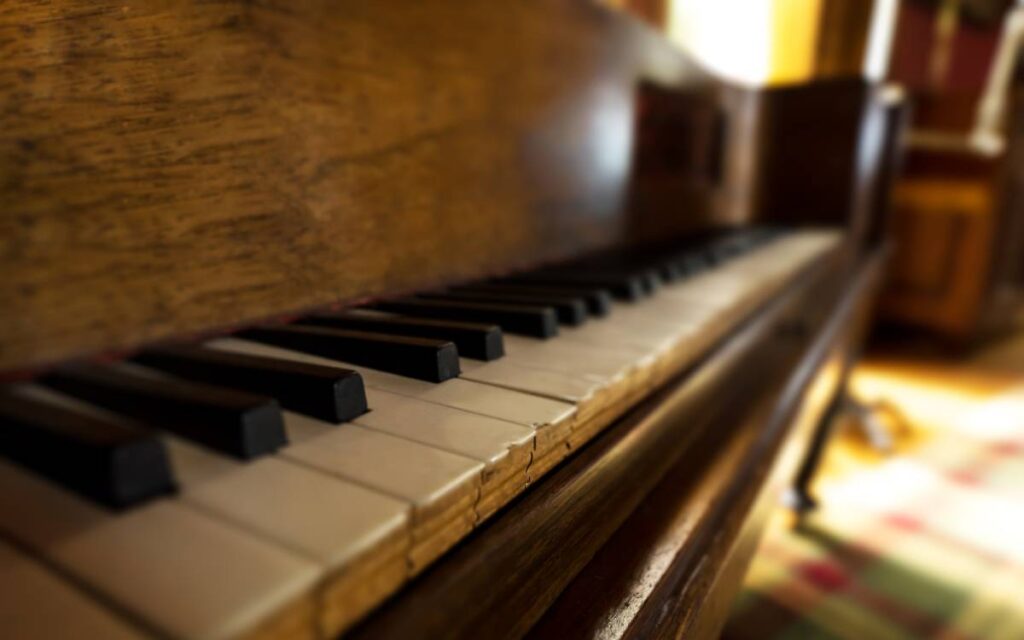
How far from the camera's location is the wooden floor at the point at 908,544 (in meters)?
1.45

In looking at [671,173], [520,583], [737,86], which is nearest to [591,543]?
[520,583]

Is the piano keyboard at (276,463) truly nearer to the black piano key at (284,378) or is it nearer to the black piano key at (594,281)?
the black piano key at (284,378)

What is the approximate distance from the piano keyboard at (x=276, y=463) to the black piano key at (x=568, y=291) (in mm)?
139

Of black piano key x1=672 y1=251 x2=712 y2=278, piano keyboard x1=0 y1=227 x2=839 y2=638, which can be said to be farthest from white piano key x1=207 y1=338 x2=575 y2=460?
black piano key x1=672 y1=251 x2=712 y2=278

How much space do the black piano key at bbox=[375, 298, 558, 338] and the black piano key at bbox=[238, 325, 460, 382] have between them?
0.43ft

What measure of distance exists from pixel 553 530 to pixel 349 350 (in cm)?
26

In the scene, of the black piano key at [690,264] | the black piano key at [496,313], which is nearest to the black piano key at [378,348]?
the black piano key at [496,313]

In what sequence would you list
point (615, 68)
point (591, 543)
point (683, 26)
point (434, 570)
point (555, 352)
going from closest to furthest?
point (434, 570) → point (591, 543) → point (555, 352) → point (615, 68) → point (683, 26)

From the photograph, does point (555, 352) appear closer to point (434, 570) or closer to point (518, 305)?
point (518, 305)

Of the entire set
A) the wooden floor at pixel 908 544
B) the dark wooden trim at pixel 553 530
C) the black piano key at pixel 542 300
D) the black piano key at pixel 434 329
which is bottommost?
the wooden floor at pixel 908 544

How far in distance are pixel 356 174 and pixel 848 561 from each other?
A: 1.66m

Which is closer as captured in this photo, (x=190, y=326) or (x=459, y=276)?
(x=190, y=326)

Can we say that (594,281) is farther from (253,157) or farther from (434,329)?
(253,157)

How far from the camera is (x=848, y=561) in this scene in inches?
66.8
